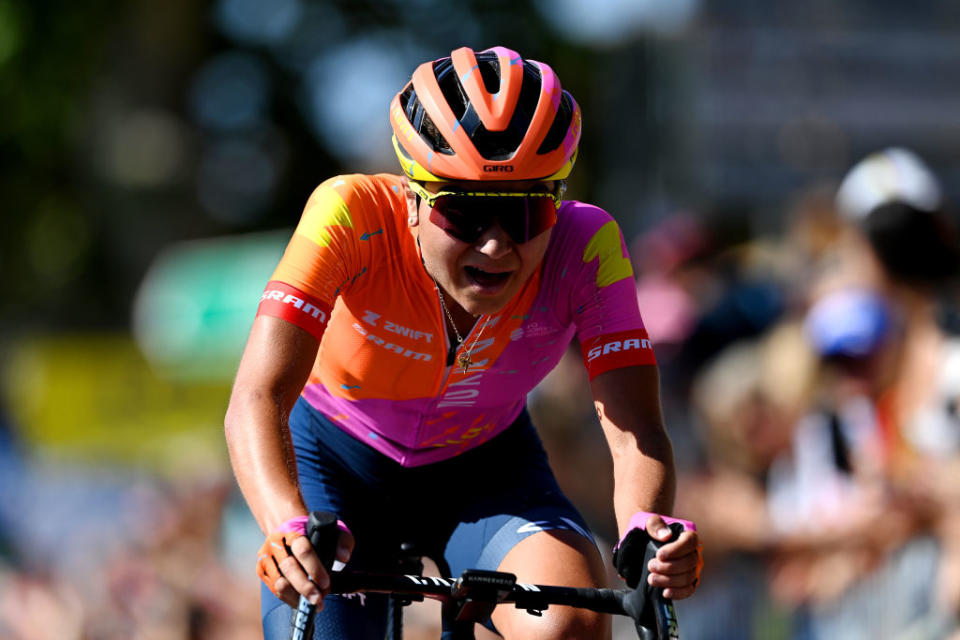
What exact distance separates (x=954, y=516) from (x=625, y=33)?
1101 centimetres

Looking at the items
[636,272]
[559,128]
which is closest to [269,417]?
[559,128]

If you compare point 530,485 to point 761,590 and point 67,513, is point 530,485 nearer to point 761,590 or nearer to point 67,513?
point 761,590

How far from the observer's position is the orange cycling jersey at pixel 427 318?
392 cm

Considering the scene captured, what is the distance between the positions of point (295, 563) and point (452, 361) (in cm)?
107

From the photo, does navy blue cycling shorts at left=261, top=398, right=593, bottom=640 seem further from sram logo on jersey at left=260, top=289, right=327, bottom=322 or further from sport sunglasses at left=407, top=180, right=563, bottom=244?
sport sunglasses at left=407, top=180, right=563, bottom=244

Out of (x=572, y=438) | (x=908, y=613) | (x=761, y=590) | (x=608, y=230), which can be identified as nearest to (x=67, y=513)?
(x=572, y=438)

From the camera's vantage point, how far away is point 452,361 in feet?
13.4

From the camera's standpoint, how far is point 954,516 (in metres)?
5.73

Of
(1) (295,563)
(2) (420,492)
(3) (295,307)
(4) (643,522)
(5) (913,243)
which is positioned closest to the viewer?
(1) (295,563)

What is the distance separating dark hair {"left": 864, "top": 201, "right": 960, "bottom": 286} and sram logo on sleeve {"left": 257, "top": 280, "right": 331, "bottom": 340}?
11.8ft

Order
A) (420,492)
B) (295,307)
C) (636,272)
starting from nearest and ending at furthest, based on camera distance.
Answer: (295,307) → (420,492) → (636,272)

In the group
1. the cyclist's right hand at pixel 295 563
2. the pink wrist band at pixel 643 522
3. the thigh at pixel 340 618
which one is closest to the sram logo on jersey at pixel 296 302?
the cyclist's right hand at pixel 295 563

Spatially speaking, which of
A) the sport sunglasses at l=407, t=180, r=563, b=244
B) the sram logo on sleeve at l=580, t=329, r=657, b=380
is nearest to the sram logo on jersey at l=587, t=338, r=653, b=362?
the sram logo on sleeve at l=580, t=329, r=657, b=380

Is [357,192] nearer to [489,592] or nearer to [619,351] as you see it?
[619,351]
